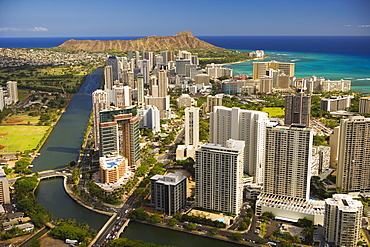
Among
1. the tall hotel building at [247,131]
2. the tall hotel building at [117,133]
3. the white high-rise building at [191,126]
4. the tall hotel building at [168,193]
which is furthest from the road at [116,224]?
the white high-rise building at [191,126]

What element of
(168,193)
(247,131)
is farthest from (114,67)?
(168,193)

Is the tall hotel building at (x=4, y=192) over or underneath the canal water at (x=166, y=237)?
over

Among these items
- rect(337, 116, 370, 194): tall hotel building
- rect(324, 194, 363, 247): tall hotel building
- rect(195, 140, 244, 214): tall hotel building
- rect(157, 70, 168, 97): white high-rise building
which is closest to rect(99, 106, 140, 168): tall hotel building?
rect(195, 140, 244, 214): tall hotel building

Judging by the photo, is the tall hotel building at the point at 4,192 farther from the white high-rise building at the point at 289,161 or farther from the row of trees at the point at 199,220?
the white high-rise building at the point at 289,161

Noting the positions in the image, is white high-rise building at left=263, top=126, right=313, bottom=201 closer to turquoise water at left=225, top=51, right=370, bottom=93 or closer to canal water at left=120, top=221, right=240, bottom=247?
canal water at left=120, top=221, right=240, bottom=247

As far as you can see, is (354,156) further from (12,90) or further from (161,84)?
(12,90)

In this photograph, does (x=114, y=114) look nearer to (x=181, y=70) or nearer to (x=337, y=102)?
(x=337, y=102)

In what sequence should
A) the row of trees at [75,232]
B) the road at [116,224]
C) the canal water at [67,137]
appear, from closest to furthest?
the row of trees at [75,232], the road at [116,224], the canal water at [67,137]
